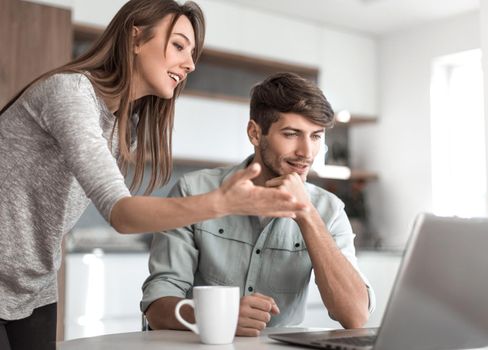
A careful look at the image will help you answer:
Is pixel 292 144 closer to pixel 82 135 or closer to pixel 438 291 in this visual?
pixel 82 135

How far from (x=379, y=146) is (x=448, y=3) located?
48.5 inches

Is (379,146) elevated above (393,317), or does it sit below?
above

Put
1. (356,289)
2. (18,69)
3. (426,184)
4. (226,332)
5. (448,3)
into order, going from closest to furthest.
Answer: (226,332) < (356,289) < (18,69) < (448,3) < (426,184)

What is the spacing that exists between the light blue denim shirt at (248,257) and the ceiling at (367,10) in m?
3.12

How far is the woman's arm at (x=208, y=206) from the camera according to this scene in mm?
1151

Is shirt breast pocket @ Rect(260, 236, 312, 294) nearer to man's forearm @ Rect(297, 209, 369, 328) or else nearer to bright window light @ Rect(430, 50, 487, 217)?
man's forearm @ Rect(297, 209, 369, 328)

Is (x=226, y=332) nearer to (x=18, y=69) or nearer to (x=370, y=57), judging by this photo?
(x=18, y=69)

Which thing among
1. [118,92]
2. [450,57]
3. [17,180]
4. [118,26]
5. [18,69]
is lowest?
[17,180]

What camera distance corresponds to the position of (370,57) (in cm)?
549

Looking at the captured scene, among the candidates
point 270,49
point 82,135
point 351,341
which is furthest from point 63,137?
point 270,49

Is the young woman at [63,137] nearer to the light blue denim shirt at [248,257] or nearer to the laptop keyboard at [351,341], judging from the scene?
the light blue denim shirt at [248,257]

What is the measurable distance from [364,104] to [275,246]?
12.3ft

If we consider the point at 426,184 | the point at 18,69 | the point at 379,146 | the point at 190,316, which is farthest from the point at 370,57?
the point at 190,316

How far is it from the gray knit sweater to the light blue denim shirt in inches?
11.2
